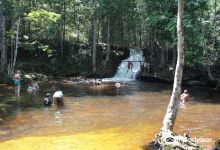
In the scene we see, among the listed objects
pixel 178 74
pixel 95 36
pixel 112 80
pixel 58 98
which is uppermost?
pixel 95 36

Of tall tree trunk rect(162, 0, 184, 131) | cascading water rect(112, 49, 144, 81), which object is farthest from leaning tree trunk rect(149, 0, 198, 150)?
cascading water rect(112, 49, 144, 81)

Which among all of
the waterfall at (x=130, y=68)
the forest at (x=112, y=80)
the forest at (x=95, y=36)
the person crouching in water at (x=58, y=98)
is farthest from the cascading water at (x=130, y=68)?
the person crouching in water at (x=58, y=98)

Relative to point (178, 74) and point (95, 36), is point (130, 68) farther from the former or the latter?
point (178, 74)

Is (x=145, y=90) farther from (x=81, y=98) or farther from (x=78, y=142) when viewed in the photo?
(x=78, y=142)

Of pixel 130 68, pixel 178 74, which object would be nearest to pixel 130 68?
pixel 130 68

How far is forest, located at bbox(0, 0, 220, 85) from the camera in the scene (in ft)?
111

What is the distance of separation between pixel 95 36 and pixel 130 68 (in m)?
5.79

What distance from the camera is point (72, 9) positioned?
49.9m

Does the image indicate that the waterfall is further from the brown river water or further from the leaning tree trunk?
the leaning tree trunk

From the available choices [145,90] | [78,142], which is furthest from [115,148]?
[145,90]

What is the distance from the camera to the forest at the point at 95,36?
111 ft

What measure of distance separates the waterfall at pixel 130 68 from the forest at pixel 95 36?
81 centimetres

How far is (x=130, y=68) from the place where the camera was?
45844mm

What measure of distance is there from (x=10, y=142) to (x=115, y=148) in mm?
4087
